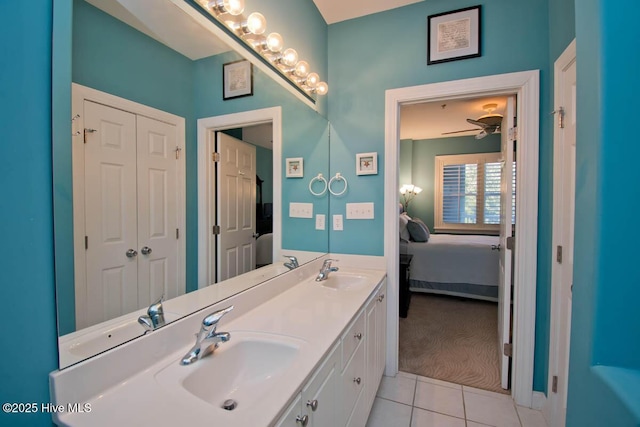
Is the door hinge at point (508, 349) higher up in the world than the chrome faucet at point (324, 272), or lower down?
lower down

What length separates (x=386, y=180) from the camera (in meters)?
2.06

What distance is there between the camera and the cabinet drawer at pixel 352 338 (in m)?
1.15

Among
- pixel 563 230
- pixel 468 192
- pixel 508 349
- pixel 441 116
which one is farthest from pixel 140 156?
pixel 468 192

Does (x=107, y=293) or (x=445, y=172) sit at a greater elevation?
(x=445, y=172)

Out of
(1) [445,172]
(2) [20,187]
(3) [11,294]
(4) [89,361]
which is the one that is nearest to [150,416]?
(4) [89,361]

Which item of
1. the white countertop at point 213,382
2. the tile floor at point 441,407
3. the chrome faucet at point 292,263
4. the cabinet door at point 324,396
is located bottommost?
the tile floor at point 441,407

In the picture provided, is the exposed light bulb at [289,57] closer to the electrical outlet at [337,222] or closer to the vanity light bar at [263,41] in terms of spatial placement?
the vanity light bar at [263,41]

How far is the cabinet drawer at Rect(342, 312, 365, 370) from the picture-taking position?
1.15 meters

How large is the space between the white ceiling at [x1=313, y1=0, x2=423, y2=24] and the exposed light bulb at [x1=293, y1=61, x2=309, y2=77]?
55 cm

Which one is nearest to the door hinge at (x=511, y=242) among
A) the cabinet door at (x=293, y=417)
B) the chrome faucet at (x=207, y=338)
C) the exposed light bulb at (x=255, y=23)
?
the cabinet door at (x=293, y=417)

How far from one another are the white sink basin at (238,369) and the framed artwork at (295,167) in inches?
45.1

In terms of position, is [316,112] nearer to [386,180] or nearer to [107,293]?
[386,180]

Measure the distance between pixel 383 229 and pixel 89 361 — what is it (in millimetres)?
1753

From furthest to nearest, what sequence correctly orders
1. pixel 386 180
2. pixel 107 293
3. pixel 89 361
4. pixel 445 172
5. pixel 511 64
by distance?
pixel 445 172
pixel 386 180
pixel 511 64
pixel 107 293
pixel 89 361
